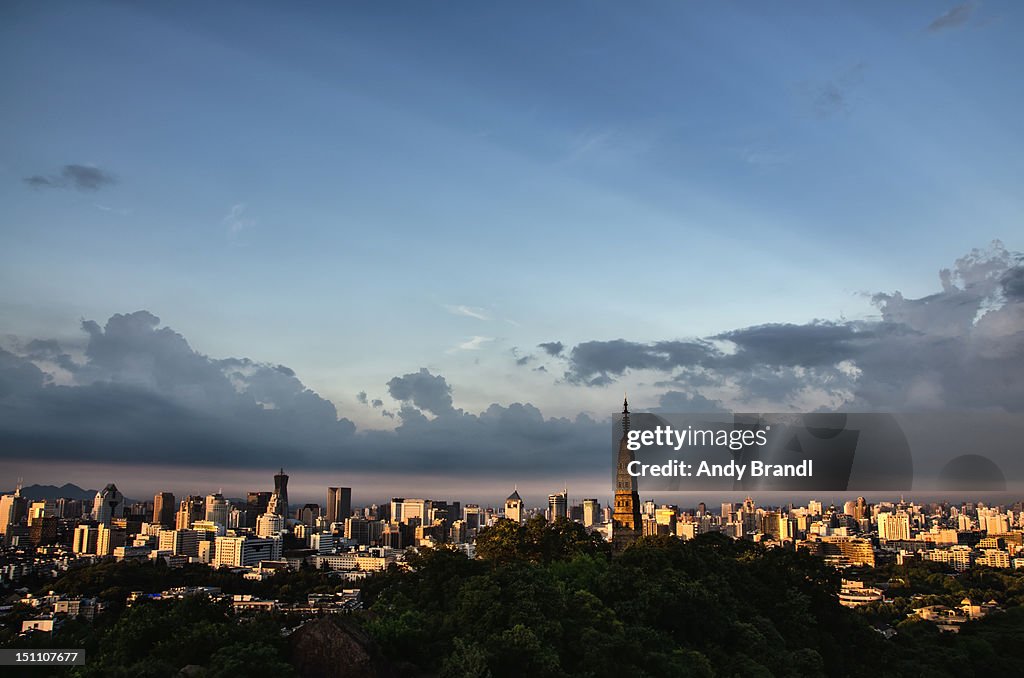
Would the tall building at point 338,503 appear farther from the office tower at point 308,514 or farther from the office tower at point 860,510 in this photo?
the office tower at point 860,510

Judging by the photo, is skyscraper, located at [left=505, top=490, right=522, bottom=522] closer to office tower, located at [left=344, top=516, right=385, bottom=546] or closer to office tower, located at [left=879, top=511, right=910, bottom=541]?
office tower, located at [left=344, top=516, right=385, bottom=546]

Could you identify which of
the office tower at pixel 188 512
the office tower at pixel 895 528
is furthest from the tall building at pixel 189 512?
the office tower at pixel 895 528

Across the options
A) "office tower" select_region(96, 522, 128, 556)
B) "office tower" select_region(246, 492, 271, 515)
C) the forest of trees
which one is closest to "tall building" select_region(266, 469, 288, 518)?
"office tower" select_region(246, 492, 271, 515)

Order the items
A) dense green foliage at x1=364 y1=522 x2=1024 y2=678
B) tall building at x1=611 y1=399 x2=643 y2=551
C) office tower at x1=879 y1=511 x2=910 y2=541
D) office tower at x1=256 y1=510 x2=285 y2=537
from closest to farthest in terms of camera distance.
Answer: dense green foliage at x1=364 y1=522 x2=1024 y2=678 → tall building at x1=611 y1=399 x2=643 y2=551 → office tower at x1=256 y1=510 x2=285 y2=537 → office tower at x1=879 y1=511 x2=910 y2=541

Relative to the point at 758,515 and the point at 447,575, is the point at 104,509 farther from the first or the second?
the point at 758,515

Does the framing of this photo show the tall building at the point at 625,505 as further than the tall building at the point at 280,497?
No

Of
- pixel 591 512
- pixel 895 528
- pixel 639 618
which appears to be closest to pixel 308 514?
pixel 591 512

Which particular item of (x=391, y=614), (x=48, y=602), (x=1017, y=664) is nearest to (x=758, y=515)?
(x=1017, y=664)
